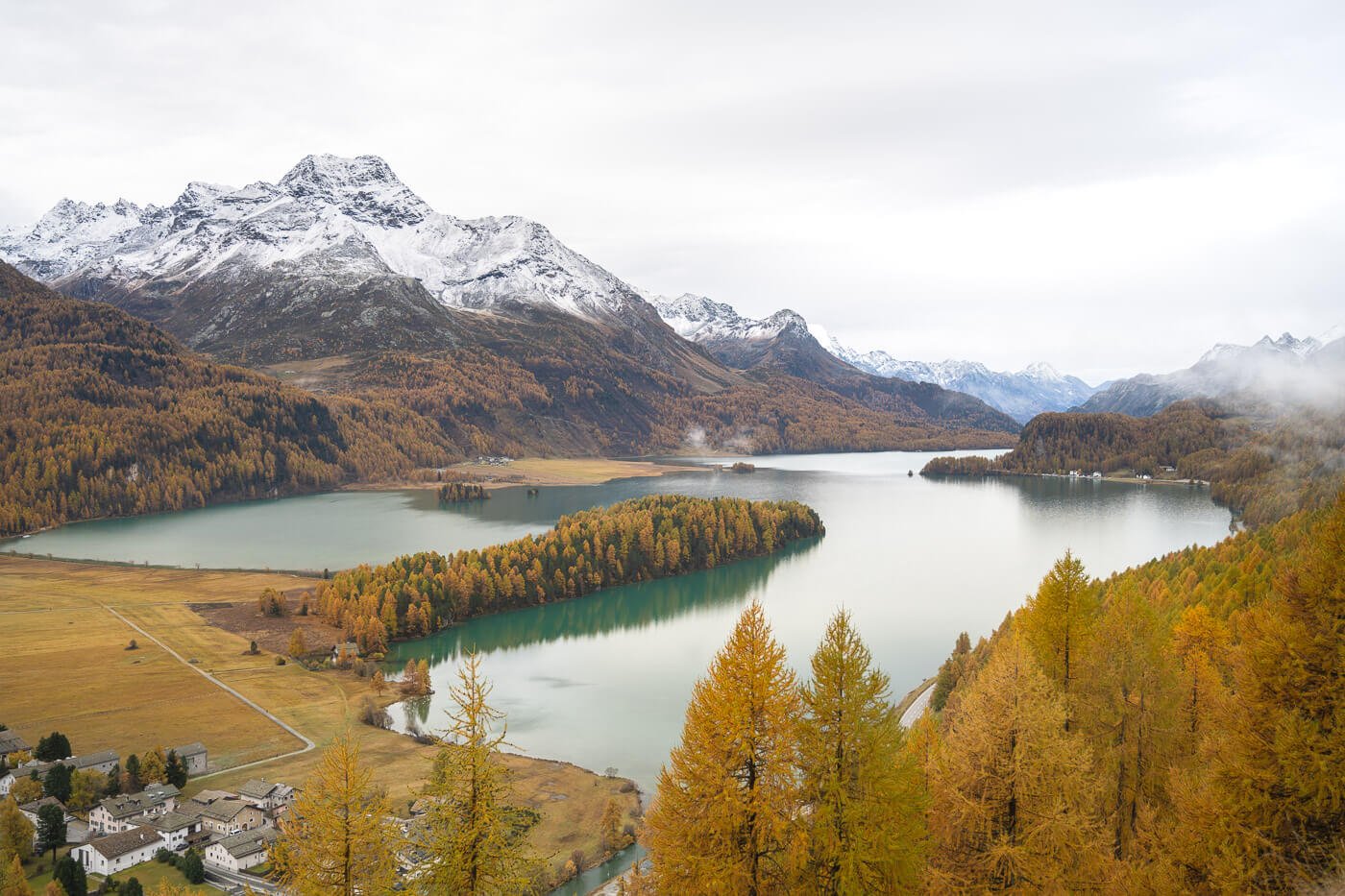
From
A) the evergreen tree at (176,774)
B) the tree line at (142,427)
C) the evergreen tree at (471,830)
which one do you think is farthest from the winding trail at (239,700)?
the tree line at (142,427)

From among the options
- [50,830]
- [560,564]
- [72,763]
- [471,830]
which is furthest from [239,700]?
[471,830]

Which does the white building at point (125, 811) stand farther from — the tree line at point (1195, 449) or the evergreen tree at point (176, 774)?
the tree line at point (1195, 449)

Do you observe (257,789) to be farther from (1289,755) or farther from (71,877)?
(1289,755)

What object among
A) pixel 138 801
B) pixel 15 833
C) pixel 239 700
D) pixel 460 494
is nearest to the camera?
pixel 15 833

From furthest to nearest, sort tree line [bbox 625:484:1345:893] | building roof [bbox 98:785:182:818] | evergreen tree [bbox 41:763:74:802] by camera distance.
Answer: evergreen tree [bbox 41:763:74:802]
building roof [bbox 98:785:182:818]
tree line [bbox 625:484:1345:893]

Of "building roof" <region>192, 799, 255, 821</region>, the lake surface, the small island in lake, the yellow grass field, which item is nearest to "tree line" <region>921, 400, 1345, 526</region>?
the lake surface

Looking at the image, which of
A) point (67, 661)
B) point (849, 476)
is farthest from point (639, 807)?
point (849, 476)

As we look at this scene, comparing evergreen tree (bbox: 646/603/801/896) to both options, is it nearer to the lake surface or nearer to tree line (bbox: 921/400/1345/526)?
the lake surface

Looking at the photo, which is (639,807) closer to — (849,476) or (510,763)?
(510,763)
